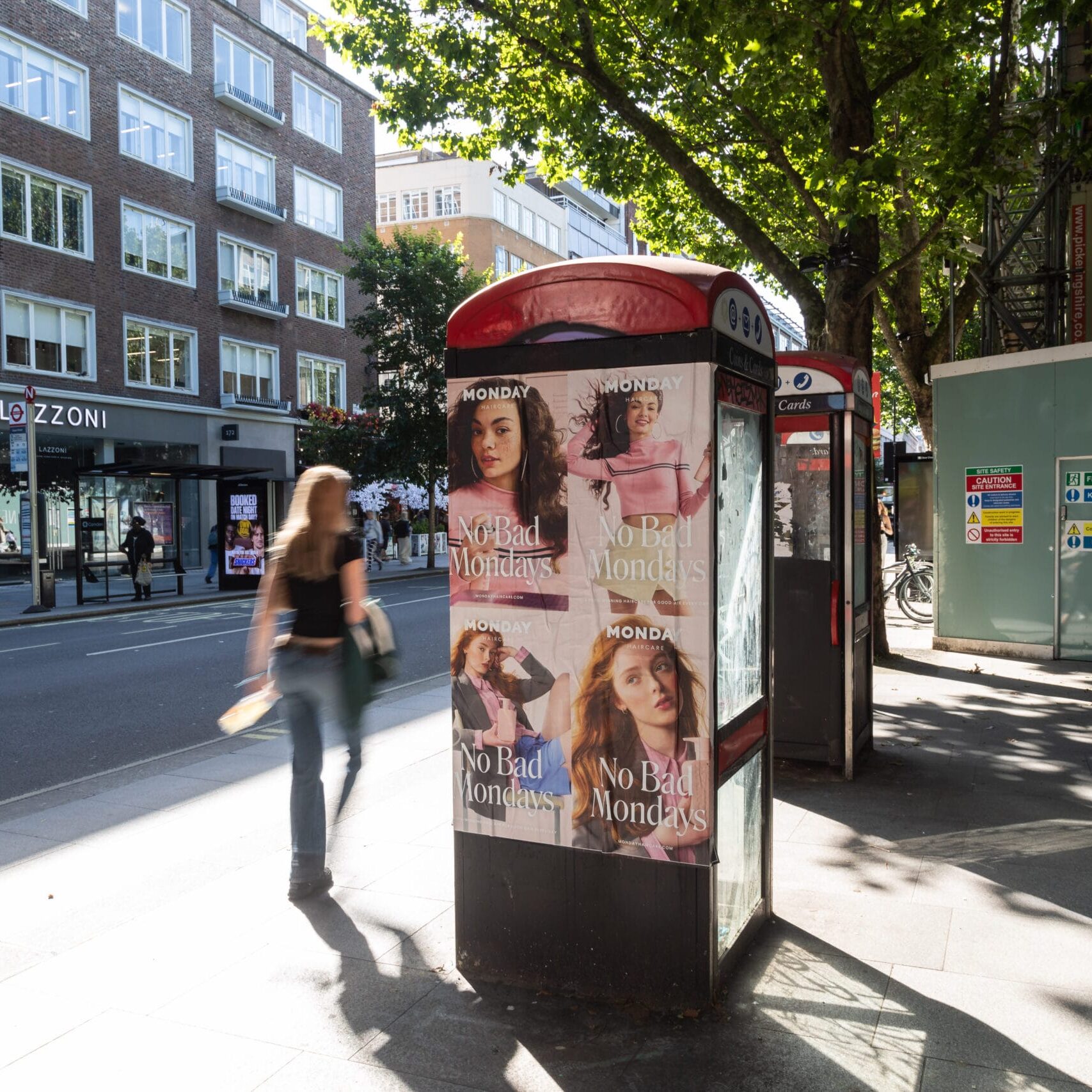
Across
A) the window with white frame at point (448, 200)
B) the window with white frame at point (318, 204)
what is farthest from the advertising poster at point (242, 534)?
the window with white frame at point (448, 200)

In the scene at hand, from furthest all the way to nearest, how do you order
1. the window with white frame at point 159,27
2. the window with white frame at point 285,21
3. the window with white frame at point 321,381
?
the window with white frame at point 321,381
the window with white frame at point 285,21
the window with white frame at point 159,27

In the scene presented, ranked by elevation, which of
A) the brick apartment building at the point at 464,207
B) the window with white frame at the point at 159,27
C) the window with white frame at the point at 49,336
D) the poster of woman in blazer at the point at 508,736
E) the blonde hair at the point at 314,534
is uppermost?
the brick apartment building at the point at 464,207

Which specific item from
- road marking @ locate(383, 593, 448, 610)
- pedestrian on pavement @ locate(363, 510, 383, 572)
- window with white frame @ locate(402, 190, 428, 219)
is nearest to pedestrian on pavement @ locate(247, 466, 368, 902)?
road marking @ locate(383, 593, 448, 610)

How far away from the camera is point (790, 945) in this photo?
156 inches

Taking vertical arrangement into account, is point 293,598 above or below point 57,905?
above

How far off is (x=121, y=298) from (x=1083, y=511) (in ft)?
79.6

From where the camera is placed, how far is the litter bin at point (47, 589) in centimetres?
1917

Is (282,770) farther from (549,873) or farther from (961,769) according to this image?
(961,769)

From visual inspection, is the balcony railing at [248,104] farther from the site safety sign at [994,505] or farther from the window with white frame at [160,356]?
the site safety sign at [994,505]

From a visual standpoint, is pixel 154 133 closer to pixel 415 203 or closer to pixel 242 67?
pixel 242 67

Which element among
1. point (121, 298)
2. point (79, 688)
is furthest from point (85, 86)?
point (79, 688)

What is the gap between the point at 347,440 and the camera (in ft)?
96.9

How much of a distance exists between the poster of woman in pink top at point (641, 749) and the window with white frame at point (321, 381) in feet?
107

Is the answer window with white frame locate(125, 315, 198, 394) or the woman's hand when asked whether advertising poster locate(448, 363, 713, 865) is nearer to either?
the woman's hand
